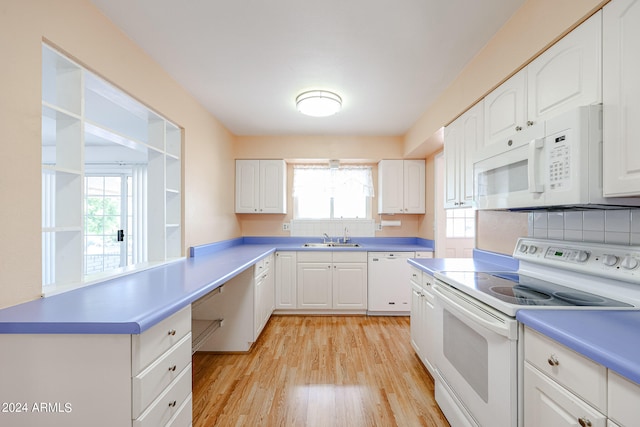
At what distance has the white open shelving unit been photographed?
148 cm

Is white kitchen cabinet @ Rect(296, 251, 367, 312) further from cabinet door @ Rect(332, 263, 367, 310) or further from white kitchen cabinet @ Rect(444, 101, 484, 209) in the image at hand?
white kitchen cabinet @ Rect(444, 101, 484, 209)

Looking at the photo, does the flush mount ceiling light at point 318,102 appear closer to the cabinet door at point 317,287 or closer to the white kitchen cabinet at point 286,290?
the cabinet door at point 317,287

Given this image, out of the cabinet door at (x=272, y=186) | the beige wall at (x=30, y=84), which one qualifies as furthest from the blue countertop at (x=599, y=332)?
the cabinet door at (x=272, y=186)

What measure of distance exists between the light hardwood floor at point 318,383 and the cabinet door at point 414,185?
167 cm

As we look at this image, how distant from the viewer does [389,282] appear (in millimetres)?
3482

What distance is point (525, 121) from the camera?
1530 mm

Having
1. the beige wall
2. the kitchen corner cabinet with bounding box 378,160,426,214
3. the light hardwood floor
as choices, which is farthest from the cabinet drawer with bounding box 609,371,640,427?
the kitchen corner cabinet with bounding box 378,160,426,214

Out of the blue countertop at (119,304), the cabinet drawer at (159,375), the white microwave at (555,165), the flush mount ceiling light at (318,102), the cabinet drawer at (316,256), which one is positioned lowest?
the cabinet drawer at (159,375)

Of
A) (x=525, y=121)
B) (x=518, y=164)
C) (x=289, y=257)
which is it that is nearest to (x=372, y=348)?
(x=289, y=257)

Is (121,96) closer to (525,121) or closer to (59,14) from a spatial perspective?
(59,14)

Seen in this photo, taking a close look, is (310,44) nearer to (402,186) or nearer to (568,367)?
(568,367)

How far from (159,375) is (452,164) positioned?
2.46 meters

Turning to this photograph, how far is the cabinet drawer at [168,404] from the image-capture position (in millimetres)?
1059

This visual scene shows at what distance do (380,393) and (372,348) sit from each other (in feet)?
2.22
